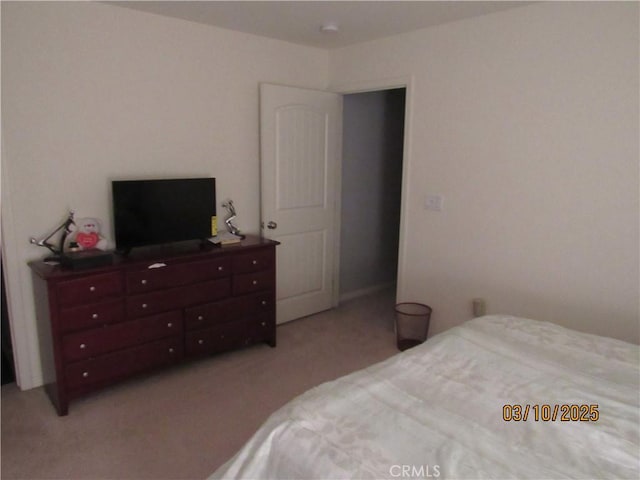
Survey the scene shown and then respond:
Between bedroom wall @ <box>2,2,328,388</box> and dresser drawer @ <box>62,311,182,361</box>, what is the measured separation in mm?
503

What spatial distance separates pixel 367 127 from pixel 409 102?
121cm

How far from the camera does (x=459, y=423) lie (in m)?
1.35

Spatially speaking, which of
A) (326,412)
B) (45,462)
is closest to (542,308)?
(326,412)

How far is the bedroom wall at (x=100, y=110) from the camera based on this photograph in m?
2.58

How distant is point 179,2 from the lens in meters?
2.74

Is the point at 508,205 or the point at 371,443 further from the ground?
the point at 508,205

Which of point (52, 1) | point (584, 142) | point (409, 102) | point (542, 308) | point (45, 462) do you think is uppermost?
point (52, 1)

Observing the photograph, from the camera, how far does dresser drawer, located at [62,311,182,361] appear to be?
8.22 feet

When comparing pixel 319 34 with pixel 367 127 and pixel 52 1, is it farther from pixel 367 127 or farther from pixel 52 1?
pixel 52 1

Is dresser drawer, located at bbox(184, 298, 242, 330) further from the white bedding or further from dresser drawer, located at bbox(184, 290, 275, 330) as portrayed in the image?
the white bedding

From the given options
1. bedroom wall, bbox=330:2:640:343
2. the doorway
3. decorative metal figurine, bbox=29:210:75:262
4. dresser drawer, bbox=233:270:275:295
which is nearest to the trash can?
bedroom wall, bbox=330:2:640:343

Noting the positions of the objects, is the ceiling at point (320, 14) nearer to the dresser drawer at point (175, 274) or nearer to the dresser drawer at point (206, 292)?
the dresser drawer at point (175, 274)

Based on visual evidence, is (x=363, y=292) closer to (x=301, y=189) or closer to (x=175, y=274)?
(x=301, y=189)
